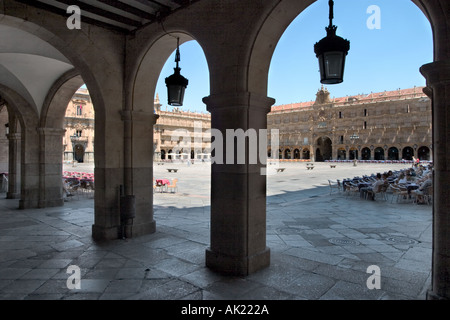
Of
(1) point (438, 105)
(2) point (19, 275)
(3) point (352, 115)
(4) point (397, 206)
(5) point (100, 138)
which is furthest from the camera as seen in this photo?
(3) point (352, 115)

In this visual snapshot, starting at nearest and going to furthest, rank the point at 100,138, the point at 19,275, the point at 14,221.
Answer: the point at 19,275
the point at 100,138
the point at 14,221

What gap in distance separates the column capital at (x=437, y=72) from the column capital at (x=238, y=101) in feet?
5.52

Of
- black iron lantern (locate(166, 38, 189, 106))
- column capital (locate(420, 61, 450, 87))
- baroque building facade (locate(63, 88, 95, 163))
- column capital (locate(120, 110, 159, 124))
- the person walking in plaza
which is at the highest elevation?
baroque building facade (locate(63, 88, 95, 163))

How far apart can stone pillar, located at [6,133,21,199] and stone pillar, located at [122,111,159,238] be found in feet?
25.9

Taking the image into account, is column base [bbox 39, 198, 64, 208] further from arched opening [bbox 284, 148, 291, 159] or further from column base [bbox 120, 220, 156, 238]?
arched opening [bbox 284, 148, 291, 159]

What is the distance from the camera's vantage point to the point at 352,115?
66.2 metres

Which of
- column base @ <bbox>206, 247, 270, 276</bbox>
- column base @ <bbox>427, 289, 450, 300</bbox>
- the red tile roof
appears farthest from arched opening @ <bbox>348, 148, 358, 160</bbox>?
column base @ <bbox>427, 289, 450, 300</bbox>

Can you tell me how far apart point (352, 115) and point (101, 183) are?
6981cm

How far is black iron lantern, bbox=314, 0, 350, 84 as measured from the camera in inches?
122

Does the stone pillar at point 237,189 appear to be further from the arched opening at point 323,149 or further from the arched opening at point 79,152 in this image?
the arched opening at point 323,149

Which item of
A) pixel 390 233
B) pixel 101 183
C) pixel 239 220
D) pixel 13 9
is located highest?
pixel 13 9

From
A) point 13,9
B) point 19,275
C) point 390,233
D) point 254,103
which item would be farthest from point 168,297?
point 390,233

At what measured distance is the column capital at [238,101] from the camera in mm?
3463
